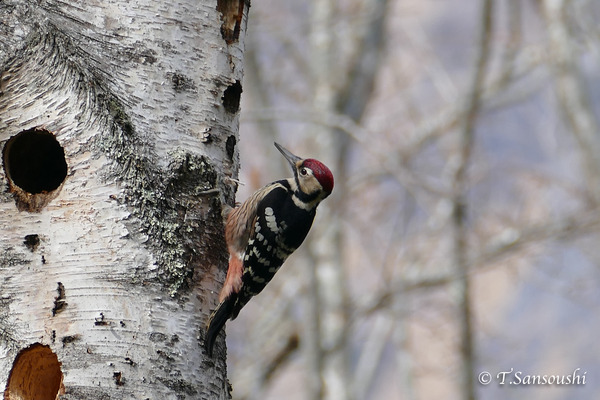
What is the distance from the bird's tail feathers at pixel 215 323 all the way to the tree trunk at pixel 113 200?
3 cm

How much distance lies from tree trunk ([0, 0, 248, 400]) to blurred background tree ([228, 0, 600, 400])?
327 cm

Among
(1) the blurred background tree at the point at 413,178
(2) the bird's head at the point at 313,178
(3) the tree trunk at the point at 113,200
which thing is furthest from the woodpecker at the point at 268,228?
(1) the blurred background tree at the point at 413,178

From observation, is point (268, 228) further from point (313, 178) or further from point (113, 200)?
point (113, 200)

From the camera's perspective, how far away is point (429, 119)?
944 centimetres

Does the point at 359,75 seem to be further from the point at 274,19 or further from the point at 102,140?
the point at 102,140

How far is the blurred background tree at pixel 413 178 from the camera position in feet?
23.7

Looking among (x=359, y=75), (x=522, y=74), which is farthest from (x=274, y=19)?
(x=522, y=74)

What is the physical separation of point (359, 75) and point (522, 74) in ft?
6.12

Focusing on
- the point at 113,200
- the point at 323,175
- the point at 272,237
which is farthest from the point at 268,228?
the point at 113,200

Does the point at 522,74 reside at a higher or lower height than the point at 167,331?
higher

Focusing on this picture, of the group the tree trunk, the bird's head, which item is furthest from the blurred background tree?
the tree trunk

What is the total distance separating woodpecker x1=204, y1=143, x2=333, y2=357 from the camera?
3561 millimetres

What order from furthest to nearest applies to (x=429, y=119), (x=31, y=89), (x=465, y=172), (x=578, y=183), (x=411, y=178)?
(x=429, y=119) < (x=578, y=183) < (x=465, y=172) < (x=411, y=178) < (x=31, y=89)

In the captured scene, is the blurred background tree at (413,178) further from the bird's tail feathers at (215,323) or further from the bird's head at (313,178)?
the bird's tail feathers at (215,323)
